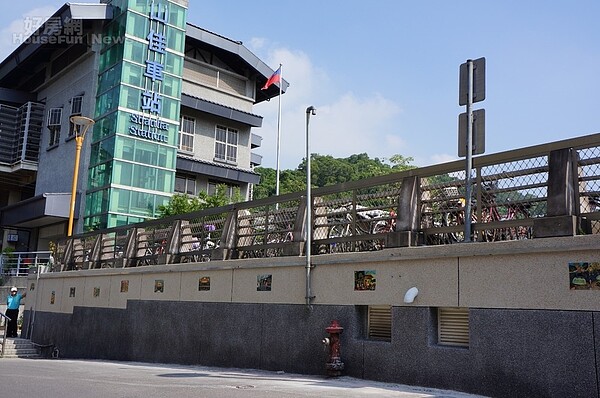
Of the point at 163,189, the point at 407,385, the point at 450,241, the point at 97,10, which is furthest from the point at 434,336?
the point at 97,10

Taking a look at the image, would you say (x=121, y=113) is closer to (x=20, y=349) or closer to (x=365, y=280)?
(x=20, y=349)

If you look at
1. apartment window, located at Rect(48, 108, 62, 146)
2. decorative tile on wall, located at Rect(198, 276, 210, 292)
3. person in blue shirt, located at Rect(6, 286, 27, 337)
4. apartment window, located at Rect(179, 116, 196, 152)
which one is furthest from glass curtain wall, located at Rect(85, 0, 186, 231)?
decorative tile on wall, located at Rect(198, 276, 210, 292)

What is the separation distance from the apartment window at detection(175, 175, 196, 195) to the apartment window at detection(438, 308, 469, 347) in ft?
100

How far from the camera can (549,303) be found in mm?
7309

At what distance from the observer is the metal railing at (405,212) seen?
7.56 metres

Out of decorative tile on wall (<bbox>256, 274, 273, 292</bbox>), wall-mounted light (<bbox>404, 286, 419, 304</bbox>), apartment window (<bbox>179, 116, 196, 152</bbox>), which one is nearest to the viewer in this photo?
wall-mounted light (<bbox>404, 286, 419, 304</bbox>)

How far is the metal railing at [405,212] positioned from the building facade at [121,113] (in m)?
17.9

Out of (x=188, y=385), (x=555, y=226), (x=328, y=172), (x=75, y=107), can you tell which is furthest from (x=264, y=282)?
(x=328, y=172)

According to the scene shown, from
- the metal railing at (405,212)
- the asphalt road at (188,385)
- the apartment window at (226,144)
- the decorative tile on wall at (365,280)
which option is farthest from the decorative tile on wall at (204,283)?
the apartment window at (226,144)

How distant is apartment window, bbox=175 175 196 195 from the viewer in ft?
124

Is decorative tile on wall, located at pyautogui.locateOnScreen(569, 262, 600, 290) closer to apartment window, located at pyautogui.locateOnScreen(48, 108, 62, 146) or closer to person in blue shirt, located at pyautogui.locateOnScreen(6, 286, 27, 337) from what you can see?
person in blue shirt, located at pyautogui.locateOnScreen(6, 286, 27, 337)

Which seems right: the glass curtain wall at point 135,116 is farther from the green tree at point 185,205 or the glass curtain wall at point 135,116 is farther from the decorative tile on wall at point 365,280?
the decorative tile on wall at point 365,280

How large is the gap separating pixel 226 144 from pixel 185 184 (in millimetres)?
4108

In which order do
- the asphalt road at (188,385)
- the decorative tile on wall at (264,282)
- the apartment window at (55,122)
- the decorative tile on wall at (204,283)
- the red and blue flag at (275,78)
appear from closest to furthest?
1. the asphalt road at (188,385)
2. the decorative tile on wall at (264,282)
3. the decorative tile on wall at (204,283)
4. the apartment window at (55,122)
5. the red and blue flag at (275,78)
